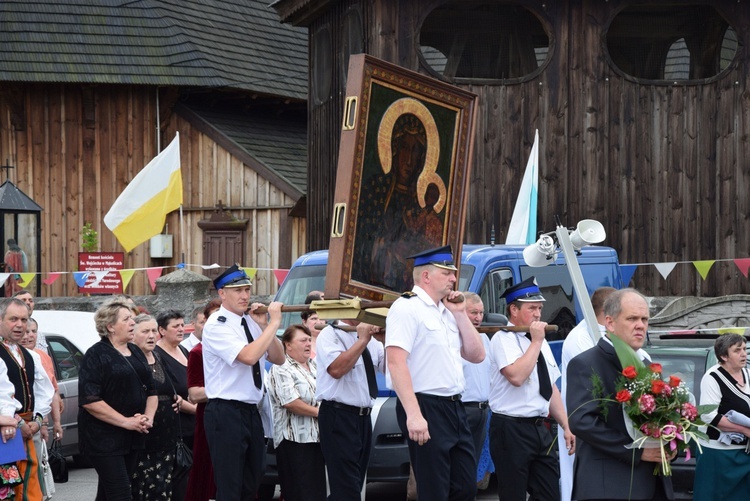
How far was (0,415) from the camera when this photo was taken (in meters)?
8.79

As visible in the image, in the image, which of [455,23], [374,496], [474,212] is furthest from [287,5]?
[374,496]

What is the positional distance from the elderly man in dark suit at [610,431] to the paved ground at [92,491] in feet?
18.6

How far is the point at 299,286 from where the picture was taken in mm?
12359

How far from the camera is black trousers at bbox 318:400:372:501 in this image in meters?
8.63

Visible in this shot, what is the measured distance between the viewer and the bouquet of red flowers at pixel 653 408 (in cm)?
606

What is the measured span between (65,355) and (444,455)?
8.10 meters

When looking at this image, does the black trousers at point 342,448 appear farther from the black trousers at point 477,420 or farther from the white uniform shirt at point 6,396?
the white uniform shirt at point 6,396

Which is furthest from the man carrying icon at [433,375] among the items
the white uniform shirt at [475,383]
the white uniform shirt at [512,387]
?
the white uniform shirt at [475,383]

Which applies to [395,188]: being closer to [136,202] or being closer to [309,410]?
[309,410]

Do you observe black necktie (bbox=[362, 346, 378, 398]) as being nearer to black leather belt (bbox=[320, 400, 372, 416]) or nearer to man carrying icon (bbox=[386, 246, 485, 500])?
black leather belt (bbox=[320, 400, 372, 416])

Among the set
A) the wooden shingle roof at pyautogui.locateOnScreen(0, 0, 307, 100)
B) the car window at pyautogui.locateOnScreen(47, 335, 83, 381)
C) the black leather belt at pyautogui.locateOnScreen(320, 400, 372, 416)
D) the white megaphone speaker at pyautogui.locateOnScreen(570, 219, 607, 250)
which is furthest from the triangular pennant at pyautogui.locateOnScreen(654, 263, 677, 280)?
the wooden shingle roof at pyautogui.locateOnScreen(0, 0, 307, 100)

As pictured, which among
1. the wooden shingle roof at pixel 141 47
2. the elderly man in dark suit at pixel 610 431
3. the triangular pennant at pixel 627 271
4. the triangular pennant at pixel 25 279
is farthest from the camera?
the wooden shingle roof at pixel 141 47

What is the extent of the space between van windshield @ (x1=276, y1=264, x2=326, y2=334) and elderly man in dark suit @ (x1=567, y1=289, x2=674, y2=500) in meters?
5.94

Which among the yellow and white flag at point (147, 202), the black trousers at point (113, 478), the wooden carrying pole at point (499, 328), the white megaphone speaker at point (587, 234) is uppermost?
the yellow and white flag at point (147, 202)
